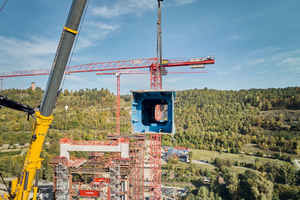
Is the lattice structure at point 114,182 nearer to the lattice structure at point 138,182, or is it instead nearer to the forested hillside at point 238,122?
the lattice structure at point 138,182

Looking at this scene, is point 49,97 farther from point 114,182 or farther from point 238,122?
point 238,122

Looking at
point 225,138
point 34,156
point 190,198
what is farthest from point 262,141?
point 34,156

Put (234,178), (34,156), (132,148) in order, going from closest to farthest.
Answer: (34,156)
(132,148)
(234,178)

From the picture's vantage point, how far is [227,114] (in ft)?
250

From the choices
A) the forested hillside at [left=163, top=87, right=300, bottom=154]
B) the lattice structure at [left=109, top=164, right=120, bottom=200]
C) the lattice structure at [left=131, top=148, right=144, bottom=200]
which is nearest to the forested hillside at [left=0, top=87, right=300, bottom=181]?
the forested hillside at [left=163, top=87, right=300, bottom=154]

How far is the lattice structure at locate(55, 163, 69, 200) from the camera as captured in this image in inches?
495

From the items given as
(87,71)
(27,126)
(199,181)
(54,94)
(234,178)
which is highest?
(87,71)

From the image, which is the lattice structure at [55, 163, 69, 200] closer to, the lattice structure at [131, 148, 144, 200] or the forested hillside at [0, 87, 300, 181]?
the lattice structure at [131, 148, 144, 200]

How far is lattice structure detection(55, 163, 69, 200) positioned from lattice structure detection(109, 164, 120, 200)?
335 cm

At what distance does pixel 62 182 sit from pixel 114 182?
3902 millimetres

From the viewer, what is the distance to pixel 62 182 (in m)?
12.7

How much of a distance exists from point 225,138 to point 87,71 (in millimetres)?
43614

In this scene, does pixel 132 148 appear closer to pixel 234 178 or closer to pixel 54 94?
pixel 54 94

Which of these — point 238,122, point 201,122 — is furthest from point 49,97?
point 238,122
